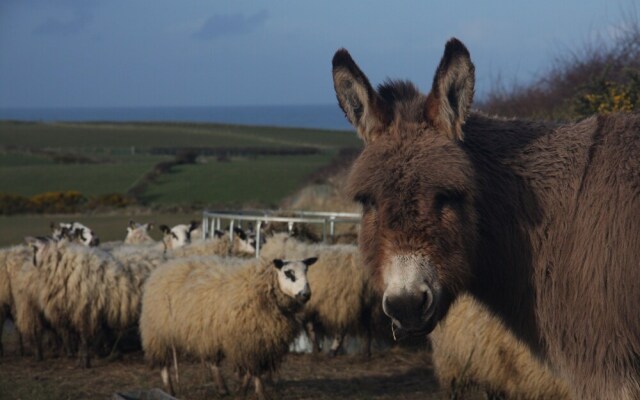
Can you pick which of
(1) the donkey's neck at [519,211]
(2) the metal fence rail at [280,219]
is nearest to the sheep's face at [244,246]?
(2) the metal fence rail at [280,219]

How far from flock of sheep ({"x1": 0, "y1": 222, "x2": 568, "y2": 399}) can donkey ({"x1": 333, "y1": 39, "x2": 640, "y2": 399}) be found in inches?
181

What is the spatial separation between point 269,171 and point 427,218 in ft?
180

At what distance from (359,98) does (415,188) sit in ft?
1.64

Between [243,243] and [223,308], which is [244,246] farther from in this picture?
[223,308]

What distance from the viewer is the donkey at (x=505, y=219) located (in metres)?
3.58

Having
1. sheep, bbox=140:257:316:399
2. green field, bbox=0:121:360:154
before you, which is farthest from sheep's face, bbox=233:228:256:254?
green field, bbox=0:121:360:154

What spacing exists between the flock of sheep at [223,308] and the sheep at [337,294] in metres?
0.02

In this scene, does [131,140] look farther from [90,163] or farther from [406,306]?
[406,306]

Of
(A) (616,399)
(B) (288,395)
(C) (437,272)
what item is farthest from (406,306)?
(B) (288,395)

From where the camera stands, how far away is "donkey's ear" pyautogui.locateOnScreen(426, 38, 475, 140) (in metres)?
3.82

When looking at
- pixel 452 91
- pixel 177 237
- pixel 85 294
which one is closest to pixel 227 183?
pixel 177 237

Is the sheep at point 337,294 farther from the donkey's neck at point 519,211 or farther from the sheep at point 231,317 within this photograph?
the donkey's neck at point 519,211

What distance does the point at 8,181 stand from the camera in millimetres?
56062

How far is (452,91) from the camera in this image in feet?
12.8
